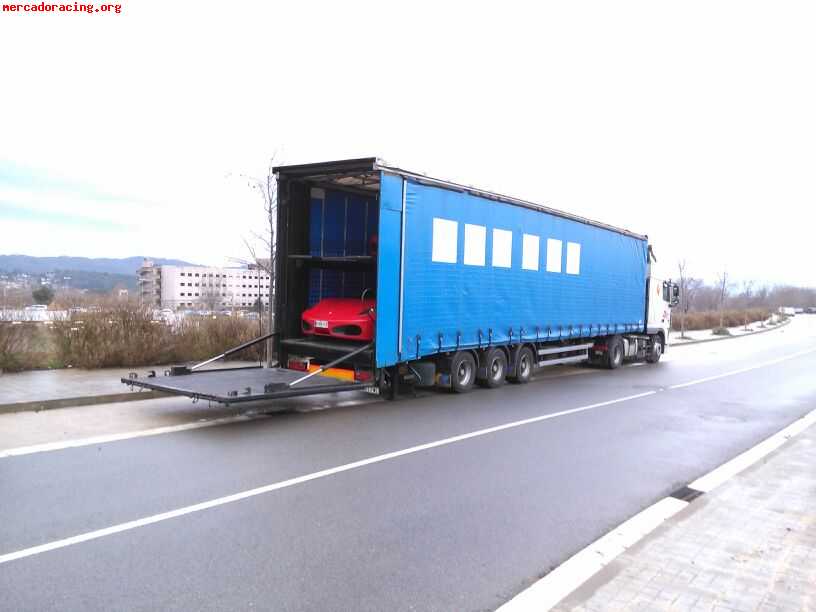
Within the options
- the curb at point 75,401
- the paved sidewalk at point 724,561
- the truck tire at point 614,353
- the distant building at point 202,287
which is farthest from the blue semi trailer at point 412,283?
the paved sidewalk at point 724,561

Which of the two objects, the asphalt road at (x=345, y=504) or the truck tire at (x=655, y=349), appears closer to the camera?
the asphalt road at (x=345, y=504)

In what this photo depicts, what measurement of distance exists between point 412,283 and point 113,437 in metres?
5.12

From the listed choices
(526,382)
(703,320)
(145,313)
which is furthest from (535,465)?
(703,320)

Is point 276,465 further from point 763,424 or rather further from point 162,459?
point 763,424

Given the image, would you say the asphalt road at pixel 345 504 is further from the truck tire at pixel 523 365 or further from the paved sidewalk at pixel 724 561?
the truck tire at pixel 523 365

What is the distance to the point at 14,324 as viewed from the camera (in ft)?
40.2

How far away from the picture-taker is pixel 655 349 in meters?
20.6

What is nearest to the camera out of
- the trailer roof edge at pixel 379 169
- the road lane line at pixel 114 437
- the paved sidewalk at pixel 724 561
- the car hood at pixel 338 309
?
the paved sidewalk at pixel 724 561

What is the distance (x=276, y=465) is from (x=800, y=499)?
5140mm

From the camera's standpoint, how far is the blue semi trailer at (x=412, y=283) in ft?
33.4

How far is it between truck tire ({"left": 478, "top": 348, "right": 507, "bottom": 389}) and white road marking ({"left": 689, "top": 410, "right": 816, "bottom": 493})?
527 cm

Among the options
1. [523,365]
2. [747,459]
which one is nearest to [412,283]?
[523,365]

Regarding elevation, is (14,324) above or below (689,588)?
above

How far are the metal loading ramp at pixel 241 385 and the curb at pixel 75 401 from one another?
696mm
